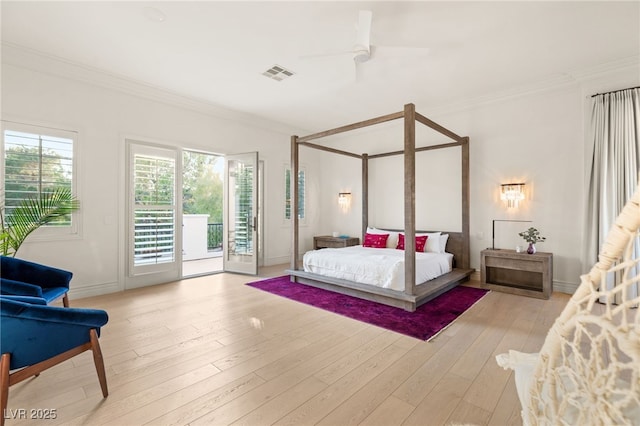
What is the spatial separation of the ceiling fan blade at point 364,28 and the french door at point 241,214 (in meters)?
3.14

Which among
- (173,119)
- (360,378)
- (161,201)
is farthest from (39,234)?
(360,378)

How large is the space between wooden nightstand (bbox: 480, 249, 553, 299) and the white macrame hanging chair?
363 centimetres

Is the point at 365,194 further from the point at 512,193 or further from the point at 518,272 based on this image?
the point at 518,272

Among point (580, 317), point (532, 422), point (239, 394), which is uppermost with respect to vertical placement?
point (580, 317)

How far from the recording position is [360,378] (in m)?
2.13

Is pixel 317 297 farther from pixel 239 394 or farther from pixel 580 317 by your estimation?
pixel 580 317

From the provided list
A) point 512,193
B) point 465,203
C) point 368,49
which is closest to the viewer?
point 368,49

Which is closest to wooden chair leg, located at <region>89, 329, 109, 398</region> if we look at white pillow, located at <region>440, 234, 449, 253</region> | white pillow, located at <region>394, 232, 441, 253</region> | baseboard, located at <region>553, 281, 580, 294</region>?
white pillow, located at <region>394, 232, 441, 253</region>

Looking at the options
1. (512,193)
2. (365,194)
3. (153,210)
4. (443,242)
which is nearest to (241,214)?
(153,210)

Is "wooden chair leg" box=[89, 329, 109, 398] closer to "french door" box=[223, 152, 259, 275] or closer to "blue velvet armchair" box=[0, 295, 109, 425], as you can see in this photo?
"blue velvet armchair" box=[0, 295, 109, 425]

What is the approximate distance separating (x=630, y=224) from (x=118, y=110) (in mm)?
5521

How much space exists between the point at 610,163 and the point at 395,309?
3.41 metres

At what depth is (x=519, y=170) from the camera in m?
4.62

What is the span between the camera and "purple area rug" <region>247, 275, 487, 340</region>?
3.04m
